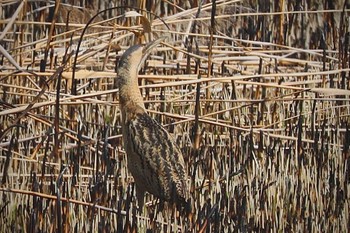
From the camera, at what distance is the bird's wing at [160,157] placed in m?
4.65

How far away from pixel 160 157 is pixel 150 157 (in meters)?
0.05

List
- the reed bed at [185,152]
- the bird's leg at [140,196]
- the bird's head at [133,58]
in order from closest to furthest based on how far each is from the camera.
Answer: the reed bed at [185,152]
the bird's leg at [140,196]
the bird's head at [133,58]

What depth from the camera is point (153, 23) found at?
657 cm

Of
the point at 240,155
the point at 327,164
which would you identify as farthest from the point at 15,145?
the point at 327,164

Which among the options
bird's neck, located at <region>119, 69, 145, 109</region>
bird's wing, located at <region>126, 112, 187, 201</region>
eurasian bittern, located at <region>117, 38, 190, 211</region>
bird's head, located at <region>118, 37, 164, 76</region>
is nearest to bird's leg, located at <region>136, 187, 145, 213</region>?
eurasian bittern, located at <region>117, 38, 190, 211</region>

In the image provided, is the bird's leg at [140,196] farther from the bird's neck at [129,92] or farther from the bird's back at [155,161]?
the bird's neck at [129,92]

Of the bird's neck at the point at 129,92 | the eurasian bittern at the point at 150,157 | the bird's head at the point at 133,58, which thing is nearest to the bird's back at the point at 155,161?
the eurasian bittern at the point at 150,157

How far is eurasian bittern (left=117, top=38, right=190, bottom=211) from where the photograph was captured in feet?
15.3

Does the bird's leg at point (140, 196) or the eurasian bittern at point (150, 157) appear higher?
the eurasian bittern at point (150, 157)

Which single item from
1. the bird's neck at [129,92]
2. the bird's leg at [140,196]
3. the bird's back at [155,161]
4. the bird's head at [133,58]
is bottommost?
the bird's leg at [140,196]

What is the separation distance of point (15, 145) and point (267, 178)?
4.43ft

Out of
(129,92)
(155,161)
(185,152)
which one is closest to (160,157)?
(155,161)

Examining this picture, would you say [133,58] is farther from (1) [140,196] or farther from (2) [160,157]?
(1) [140,196]

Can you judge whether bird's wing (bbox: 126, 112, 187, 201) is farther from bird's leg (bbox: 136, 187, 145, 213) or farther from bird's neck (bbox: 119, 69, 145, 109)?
bird's neck (bbox: 119, 69, 145, 109)
